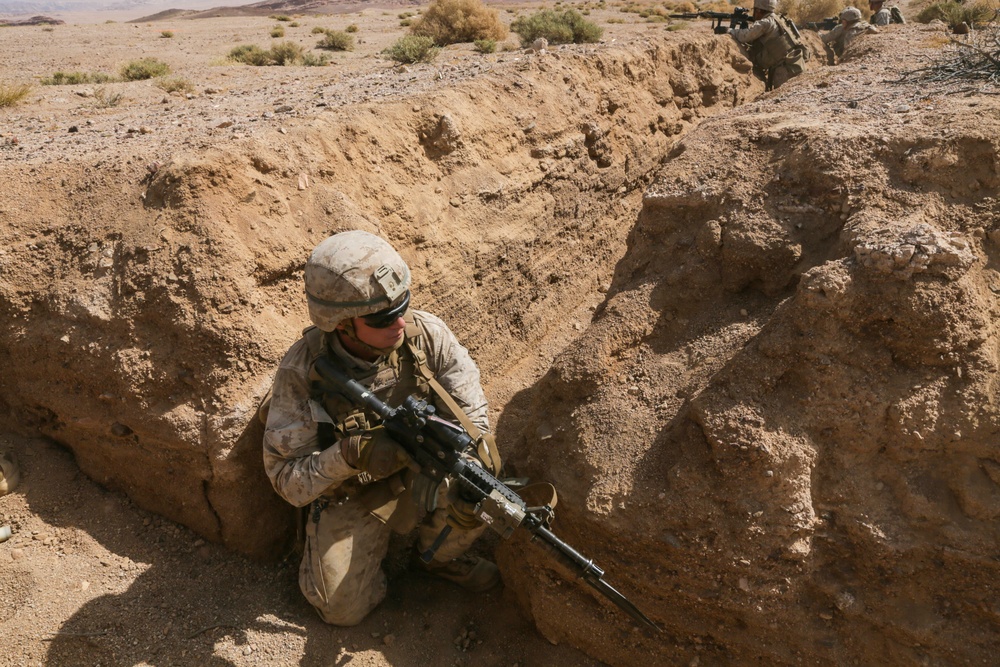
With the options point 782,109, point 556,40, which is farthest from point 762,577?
point 556,40

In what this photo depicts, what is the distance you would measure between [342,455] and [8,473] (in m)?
2.05

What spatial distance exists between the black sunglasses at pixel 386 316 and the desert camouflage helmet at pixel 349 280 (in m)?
0.03

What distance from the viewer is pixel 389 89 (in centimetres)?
545

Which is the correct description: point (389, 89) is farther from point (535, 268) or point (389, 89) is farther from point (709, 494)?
point (709, 494)

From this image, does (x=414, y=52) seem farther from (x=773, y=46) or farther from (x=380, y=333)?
(x=380, y=333)

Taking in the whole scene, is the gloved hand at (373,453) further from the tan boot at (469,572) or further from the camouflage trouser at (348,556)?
the tan boot at (469,572)

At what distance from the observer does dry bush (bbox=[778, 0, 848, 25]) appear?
22.1 metres

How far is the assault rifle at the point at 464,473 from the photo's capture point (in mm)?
2672

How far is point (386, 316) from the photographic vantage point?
113 inches

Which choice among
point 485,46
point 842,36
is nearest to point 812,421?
point 485,46

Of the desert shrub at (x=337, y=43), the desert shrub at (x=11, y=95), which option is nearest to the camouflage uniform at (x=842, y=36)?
the desert shrub at (x=337, y=43)

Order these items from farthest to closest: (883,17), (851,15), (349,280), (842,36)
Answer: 1. (883,17)
2. (842,36)
3. (851,15)
4. (349,280)

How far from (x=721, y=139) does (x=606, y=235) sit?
254cm

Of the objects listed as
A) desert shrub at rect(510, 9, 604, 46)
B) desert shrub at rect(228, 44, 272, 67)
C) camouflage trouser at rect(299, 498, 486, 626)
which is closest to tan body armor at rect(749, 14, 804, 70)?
desert shrub at rect(510, 9, 604, 46)
